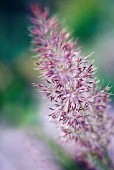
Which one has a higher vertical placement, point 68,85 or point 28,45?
point 28,45

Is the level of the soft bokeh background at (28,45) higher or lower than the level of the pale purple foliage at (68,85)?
higher

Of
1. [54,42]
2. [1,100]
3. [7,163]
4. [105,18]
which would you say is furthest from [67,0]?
[54,42]

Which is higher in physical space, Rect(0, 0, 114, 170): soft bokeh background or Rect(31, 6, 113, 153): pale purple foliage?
Rect(0, 0, 114, 170): soft bokeh background

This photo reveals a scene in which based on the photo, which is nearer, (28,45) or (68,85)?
(68,85)

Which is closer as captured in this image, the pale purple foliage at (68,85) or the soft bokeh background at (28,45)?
the pale purple foliage at (68,85)
